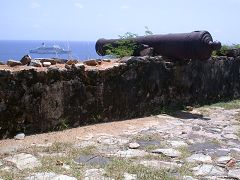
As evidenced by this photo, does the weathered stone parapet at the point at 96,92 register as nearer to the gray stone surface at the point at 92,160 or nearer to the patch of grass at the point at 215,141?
the gray stone surface at the point at 92,160

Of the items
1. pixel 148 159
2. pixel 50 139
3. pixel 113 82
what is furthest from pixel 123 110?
pixel 148 159

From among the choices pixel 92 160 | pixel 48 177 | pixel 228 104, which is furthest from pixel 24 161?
pixel 228 104

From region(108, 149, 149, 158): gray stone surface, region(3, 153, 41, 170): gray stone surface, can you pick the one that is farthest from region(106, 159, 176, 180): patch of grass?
region(3, 153, 41, 170): gray stone surface

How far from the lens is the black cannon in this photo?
8.34 metres

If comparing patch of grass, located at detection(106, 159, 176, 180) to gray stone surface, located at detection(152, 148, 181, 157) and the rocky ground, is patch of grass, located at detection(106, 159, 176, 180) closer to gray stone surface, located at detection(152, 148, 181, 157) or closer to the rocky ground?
the rocky ground

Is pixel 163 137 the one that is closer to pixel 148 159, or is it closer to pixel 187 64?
pixel 148 159

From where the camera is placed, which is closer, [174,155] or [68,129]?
[174,155]

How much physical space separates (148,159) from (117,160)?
402 millimetres

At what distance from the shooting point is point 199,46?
8.31 meters

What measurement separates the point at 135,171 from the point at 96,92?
2.69 meters

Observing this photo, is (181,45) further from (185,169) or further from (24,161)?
(24,161)

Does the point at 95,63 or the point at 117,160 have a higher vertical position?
the point at 95,63

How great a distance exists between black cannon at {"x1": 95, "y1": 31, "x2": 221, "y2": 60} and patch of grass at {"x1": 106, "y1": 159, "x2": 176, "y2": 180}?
423 cm

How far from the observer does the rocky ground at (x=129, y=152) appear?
441cm
